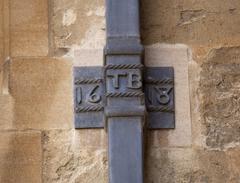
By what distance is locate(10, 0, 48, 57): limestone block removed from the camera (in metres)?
3.26

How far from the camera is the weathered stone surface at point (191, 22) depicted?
129 inches

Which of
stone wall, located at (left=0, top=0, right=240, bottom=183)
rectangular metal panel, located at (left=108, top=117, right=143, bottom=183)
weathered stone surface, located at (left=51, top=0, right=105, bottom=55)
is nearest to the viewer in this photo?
rectangular metal panel, located at (left=108, top=117, right=143, bottom=183)

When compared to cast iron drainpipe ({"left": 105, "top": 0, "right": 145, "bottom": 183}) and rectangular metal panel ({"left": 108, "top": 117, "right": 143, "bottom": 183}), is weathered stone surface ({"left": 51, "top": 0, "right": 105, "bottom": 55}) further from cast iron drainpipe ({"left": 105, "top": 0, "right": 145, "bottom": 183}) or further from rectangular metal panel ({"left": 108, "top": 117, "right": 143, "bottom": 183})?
rectangular metal panel ({"left": 108, "top": 117, "right": 143, "bottom": 183})

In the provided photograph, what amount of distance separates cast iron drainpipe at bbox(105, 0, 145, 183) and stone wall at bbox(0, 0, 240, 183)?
0.27 ft

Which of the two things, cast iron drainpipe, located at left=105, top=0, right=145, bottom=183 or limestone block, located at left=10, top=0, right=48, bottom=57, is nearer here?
cast iron drainpipe, located at left=105, top=0, right=145, bottom=183

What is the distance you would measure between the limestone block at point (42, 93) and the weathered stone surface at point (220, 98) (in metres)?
0.45

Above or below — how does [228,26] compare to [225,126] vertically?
above

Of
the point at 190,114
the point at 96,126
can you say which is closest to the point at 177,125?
the point at 190,114

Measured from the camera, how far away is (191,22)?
3.30 meters

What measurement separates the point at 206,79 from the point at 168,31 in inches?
8.3

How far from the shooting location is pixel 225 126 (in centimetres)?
320

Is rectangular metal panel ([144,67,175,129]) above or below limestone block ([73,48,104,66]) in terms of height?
below

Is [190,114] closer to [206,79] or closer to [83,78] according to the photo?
[206,79]

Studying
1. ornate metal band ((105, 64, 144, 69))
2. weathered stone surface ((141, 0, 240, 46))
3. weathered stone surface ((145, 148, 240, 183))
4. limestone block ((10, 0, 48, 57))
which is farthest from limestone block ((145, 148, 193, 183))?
limestone block ((10, 0, 48, 57))
